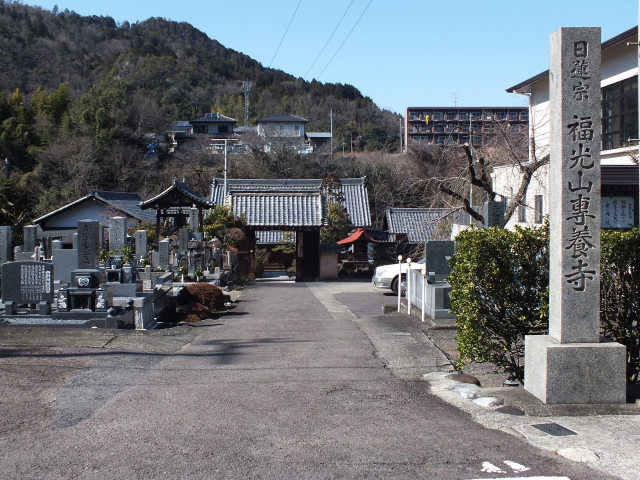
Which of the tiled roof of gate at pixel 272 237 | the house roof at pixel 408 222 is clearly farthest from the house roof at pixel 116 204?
the house roof at pixel 408 222

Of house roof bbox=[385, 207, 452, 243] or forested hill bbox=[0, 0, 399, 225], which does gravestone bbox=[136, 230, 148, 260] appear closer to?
forested hill bbox=[0, 0, 399, 225]

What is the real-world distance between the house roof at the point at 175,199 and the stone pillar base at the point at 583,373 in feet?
72.9

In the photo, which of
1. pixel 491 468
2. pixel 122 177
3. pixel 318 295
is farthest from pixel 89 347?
pixel 122 177

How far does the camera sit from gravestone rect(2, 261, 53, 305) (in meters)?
12.8

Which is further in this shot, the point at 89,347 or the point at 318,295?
the point at 318,295

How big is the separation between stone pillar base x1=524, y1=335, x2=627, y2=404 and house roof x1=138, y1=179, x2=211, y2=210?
72.9 feet

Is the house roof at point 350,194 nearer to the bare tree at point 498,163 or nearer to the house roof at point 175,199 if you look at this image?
the house roof at point 175,199

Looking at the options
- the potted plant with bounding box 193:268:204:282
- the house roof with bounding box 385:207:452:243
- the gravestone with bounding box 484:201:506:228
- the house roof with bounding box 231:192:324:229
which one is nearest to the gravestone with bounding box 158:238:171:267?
the potted plant with bounding box 193:268:204:282

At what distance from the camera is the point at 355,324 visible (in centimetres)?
1434

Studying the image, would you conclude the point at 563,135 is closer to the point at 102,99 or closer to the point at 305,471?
the point at 305,471

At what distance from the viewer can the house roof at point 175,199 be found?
27.0 meters

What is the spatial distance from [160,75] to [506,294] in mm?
81791

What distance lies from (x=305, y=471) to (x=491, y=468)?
1458mm

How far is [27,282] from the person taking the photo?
12.9 meters
